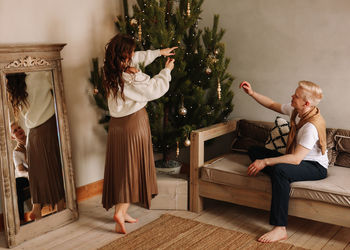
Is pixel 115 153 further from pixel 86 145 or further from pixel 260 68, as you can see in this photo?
pixel 260 68

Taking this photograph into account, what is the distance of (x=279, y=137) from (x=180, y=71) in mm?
910

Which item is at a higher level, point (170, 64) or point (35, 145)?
point (170, 64)

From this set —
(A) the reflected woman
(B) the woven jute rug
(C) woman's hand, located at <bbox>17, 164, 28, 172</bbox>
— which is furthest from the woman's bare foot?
(B) the woven jute rug

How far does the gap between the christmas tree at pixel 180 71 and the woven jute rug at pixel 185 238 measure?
0.63 m

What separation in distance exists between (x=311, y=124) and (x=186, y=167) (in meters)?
1.75

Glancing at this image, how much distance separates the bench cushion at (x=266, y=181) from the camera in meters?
2.66

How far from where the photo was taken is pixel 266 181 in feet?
9.51

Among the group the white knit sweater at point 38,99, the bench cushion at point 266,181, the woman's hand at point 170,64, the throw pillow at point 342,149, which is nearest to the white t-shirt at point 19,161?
the white knit sweater at point 38,99

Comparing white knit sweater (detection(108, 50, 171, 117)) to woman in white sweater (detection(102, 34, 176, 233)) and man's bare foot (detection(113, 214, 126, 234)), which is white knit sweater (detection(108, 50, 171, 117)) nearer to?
woman in white sweater (detection(102, 34, 176, 233))

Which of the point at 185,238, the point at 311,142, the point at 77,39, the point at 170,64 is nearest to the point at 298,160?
the point at 311,142

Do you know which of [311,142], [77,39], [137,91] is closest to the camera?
[311,142]

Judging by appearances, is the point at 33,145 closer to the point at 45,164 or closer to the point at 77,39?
the point at 45,164

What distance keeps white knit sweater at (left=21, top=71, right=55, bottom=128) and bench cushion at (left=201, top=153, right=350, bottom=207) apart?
124cm

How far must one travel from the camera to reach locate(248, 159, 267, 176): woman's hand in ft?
9.39
